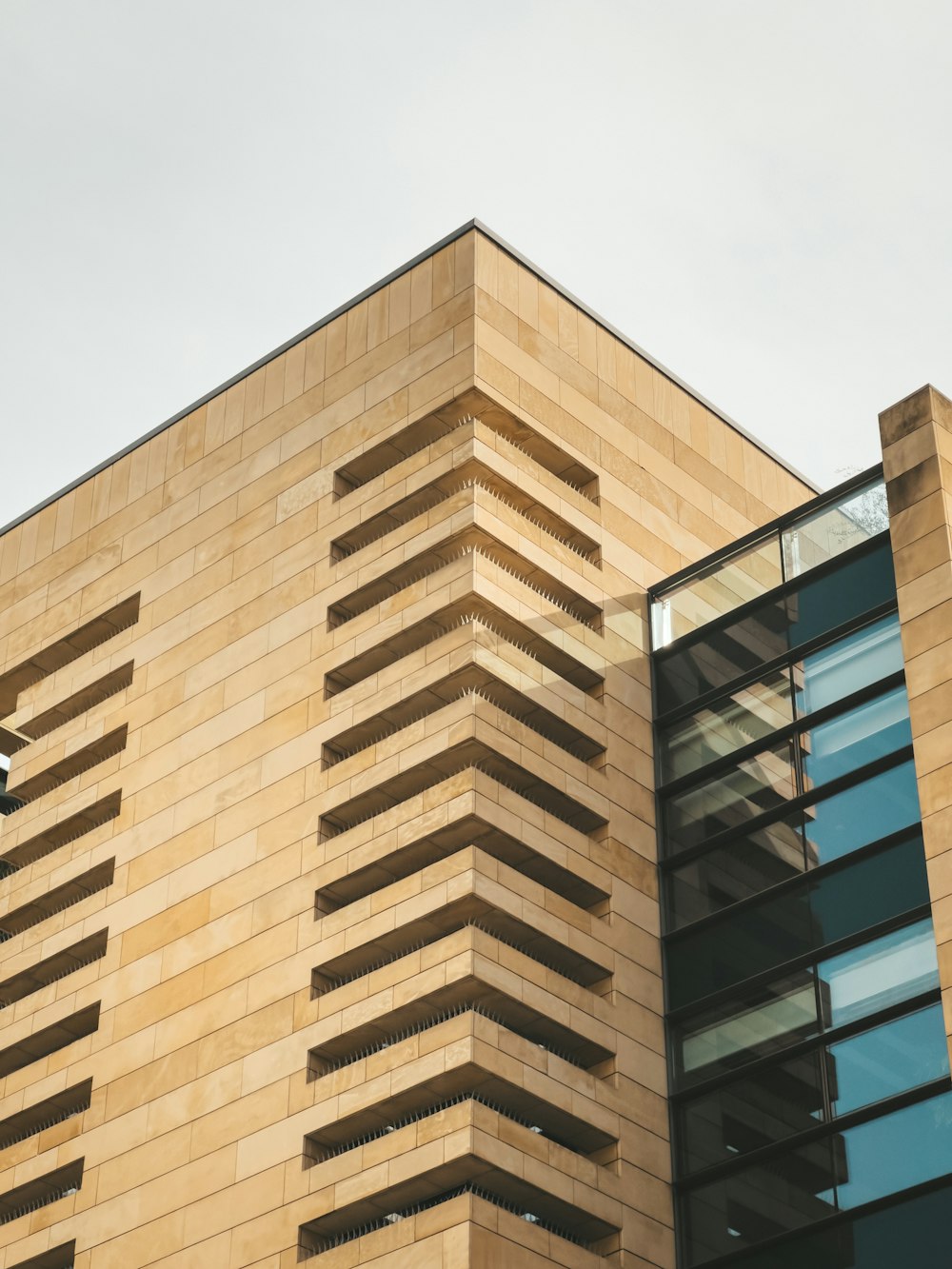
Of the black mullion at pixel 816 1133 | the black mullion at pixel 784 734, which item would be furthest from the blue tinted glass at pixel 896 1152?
the black mullion at pixel 784 734

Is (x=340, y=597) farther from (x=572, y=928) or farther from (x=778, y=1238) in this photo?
(x=778, y=1238)

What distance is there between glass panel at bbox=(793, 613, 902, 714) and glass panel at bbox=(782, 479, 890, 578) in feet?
8.06

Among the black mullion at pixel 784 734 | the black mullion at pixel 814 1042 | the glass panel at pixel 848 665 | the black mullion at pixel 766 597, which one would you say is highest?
the black mullion at pixel 766 597

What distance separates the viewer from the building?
42.7 meters

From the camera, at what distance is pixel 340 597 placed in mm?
50812

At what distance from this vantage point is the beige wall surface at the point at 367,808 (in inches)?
1695

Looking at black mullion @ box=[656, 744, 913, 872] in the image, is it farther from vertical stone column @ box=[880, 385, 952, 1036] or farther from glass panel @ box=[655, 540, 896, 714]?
glass panel @ box=[655, 540, 896, 714]

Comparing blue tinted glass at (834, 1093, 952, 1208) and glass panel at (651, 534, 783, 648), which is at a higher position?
glass panel at (651, 534, 783, 648)

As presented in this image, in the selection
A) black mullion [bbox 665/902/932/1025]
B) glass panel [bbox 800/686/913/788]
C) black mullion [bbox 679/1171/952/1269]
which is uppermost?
glass panel [bbox 800/686/913/788]

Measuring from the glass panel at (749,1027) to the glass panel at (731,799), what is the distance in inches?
172

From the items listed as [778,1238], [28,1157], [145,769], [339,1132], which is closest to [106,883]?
[145,769]

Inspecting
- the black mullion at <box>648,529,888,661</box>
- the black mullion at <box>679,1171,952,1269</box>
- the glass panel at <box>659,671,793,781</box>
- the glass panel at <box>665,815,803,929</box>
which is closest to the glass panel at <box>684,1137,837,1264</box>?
the black mullion at <box>679,1171,952,1269</box>

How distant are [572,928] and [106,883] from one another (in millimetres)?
13738

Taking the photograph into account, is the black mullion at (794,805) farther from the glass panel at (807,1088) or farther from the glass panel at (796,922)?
the glass panel at (807,1088)
